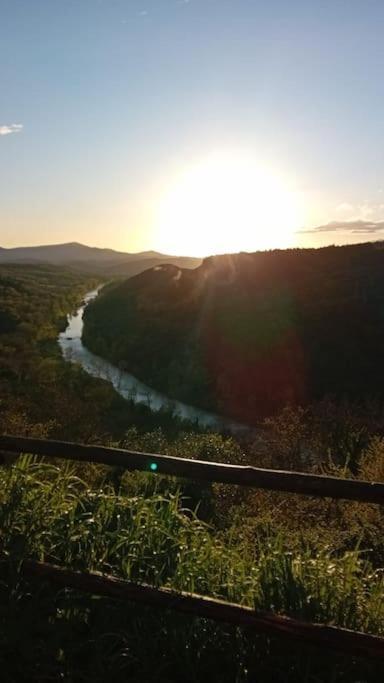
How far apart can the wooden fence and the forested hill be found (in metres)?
77.8

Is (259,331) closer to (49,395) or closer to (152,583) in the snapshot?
(49,395)

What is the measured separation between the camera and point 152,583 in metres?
4.10

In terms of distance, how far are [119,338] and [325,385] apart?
4418 cm

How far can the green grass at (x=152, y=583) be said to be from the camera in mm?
3627

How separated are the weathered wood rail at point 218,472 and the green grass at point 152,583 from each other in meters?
0.48

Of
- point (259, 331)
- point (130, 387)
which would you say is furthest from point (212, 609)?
point (259, 331)

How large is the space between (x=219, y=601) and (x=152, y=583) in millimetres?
569

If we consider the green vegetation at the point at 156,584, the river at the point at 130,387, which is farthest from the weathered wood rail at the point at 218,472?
the river at the point at 130,387

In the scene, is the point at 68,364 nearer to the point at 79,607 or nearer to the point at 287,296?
the point at 287,296

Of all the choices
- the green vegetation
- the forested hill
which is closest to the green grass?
the green vegetation

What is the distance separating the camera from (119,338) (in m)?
116

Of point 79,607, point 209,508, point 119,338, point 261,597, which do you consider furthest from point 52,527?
point 119,338

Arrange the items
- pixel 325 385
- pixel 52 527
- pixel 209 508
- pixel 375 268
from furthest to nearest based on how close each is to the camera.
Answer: pixel 375 268
pixel 325 385
pixel 209 508
pixel 52 527

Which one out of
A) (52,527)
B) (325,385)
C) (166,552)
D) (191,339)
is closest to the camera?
(166,552)
